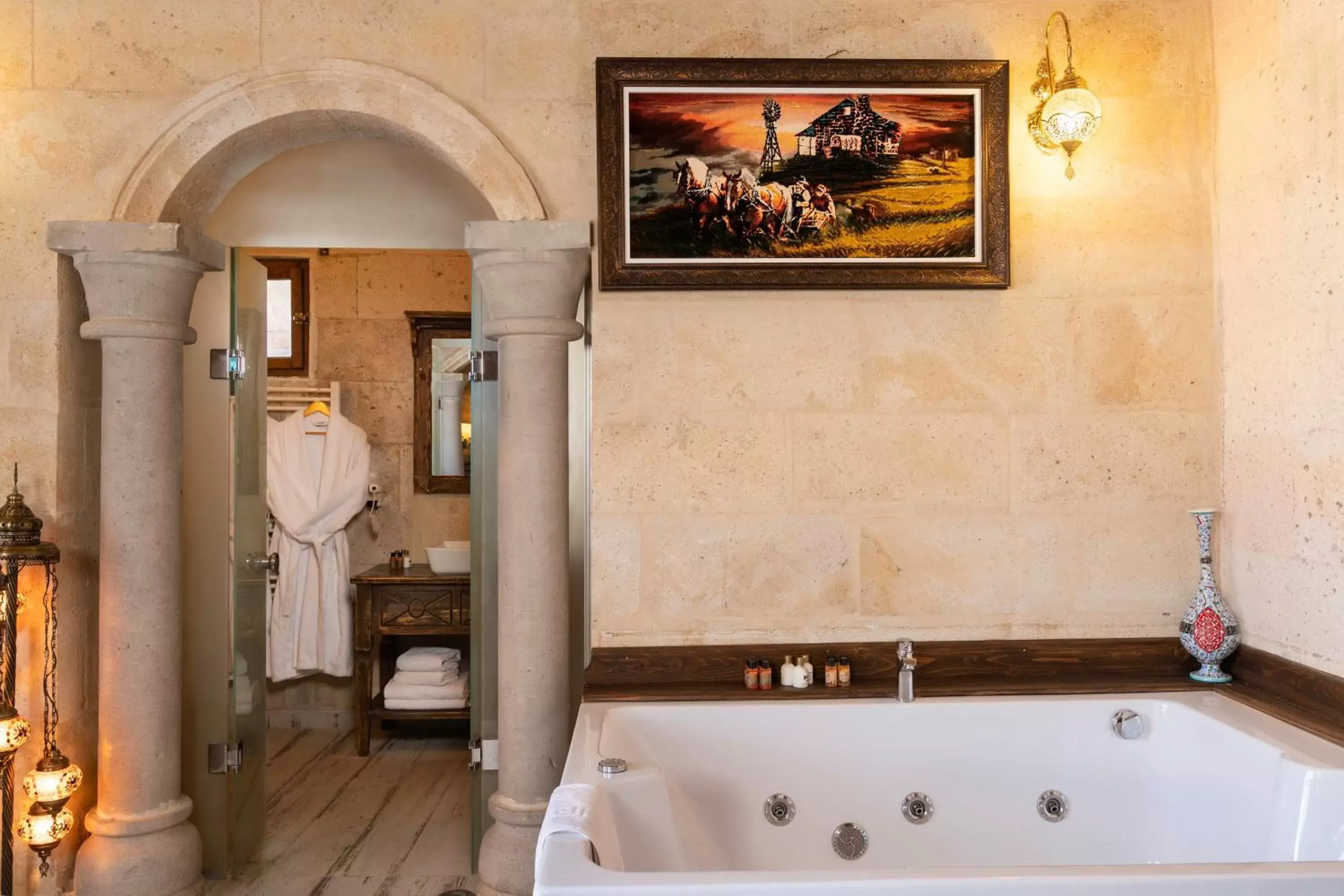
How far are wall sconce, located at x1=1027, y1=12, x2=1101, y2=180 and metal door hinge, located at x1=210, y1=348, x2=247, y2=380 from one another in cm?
244

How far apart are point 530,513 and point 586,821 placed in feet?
3.51

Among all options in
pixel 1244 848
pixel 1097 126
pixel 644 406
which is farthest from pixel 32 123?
pixel 1244 848

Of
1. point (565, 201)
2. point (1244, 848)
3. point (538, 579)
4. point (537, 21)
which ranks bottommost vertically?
point (1244, 848)

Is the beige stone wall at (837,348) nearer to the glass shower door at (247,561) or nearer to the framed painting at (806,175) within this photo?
the framed painting at (806,175)

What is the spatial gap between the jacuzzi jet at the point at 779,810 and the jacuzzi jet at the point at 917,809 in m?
0.28

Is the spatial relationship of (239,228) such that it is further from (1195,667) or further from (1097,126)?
(1195,667)

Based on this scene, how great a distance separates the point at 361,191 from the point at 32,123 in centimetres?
94

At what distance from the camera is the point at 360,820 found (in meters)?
3.54

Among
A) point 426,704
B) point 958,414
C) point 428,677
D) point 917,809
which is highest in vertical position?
point 958,414

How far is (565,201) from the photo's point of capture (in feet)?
8.82

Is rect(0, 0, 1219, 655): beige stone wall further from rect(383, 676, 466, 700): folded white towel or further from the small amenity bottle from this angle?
rect(383, 676, 466, 700): folded white towel

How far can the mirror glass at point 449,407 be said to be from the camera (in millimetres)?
4789

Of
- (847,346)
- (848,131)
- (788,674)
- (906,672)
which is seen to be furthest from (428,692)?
(848,131)

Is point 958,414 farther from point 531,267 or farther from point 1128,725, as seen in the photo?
point 531,267
